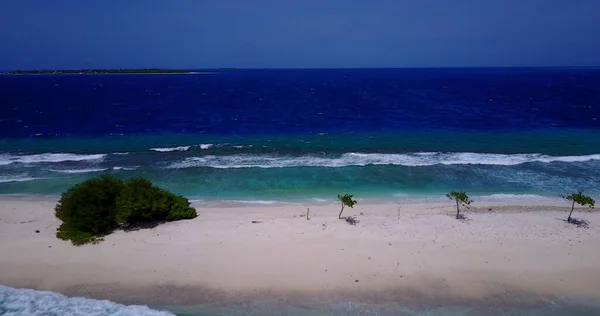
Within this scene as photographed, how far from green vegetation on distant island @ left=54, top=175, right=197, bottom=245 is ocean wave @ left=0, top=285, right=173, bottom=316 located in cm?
331

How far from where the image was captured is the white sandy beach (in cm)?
1289

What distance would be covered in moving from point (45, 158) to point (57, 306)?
79.6 feet

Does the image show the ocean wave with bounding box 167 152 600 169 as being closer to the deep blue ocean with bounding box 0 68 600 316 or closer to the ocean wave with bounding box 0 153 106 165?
the deep blue ocean with bounding box 0 68 600 316

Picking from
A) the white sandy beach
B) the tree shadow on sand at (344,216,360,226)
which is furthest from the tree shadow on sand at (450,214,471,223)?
the tree shadow on sand at (344,216,360,226)

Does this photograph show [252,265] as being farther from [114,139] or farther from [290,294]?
[114,139]

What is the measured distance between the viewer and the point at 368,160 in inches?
1205

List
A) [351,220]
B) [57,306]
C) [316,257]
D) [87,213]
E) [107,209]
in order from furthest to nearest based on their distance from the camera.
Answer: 1. [351,220]
2. [107,209]
3. [87,213]
4. [316,257]
5. [57,306]

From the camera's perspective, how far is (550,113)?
5581 centimetres

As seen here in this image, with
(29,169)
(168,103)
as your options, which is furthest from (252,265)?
(168,103)

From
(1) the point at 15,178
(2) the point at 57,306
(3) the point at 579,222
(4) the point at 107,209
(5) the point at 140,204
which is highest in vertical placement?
(5) the point at 140,204

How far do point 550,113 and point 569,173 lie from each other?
114ft

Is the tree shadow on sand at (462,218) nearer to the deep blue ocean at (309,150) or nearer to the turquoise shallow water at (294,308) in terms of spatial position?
the deep blue ocean at (309,150)

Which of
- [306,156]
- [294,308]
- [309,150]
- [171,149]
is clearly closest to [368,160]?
[306,156]

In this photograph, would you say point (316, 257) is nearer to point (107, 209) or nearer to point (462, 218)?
point (462, 218)
